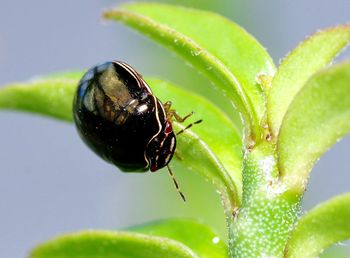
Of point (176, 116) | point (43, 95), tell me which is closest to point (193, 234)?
point (176, 116)

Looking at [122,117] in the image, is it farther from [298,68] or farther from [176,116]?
[298,68]

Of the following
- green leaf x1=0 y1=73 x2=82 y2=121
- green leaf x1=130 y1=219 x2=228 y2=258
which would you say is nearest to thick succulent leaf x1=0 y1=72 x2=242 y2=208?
green leaf x1=0 y1=73 x2=82 y2=121

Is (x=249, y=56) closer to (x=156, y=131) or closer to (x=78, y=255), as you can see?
(x=78, y=255)

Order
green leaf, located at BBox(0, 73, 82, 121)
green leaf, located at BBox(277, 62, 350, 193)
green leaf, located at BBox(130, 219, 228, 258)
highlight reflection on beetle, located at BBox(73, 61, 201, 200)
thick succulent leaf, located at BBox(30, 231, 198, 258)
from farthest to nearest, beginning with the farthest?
highlight reflection on beetle, located at BBox(73, 61, 201, 200) < green leaf, located at BBox(0, 73, 82, 121) < green leaf, located at BBox(130, 219, 228, 258) < thick succulent leaf, located at BBox(30, 231, 198, 258) < green leaf, located at BBox(277, 62, 350, 193)

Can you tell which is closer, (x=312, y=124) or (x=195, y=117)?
(x=312, y=124)

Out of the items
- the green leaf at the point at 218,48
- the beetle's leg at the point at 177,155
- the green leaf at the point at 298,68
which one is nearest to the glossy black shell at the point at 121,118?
the beetle's leg at the point at 177,155

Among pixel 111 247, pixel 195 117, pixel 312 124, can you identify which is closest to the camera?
pixel 312 124

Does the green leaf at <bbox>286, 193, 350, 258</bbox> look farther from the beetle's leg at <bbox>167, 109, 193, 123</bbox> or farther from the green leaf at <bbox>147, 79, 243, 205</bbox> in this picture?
the beetle's leg at <bbox>167, 109, 193, 123</bbox>

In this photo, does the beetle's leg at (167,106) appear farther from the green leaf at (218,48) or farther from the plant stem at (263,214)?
the plant stem at (263,214)

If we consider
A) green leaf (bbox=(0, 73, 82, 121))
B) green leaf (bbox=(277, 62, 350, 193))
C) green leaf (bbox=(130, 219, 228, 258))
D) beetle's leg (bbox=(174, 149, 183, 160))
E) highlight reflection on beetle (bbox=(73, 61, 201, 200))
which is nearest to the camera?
green leaf (bbox=(277, 62, 350, 193))
